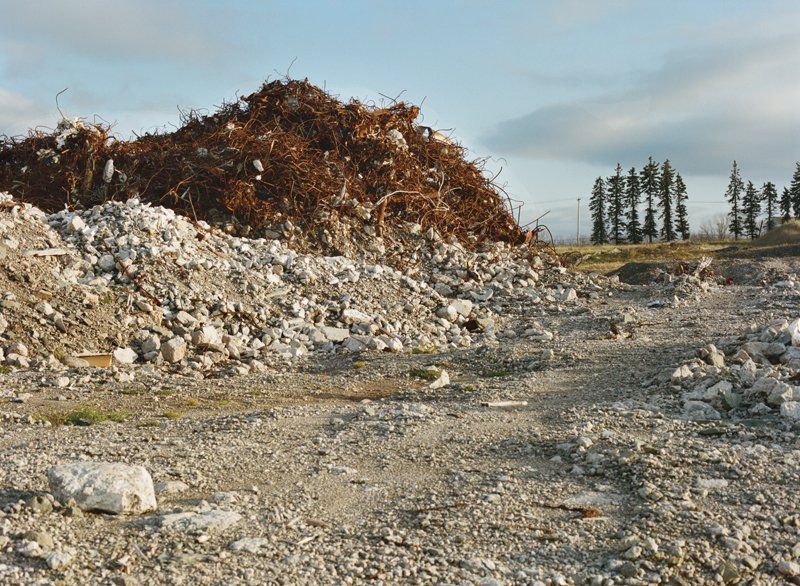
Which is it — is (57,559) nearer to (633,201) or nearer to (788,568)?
(788,568)

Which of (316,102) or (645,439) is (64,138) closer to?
(316,102)

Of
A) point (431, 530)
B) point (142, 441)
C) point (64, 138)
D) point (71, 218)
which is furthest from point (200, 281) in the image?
point (431, 530)

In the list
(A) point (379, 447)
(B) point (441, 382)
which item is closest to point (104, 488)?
(A) point (379, 447)

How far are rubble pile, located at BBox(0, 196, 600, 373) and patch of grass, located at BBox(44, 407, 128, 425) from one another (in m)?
1.94

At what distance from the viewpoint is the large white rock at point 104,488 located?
11.6ft

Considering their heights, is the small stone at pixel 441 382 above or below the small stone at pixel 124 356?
below

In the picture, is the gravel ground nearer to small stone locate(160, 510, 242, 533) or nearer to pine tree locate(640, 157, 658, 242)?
small stone locate(160, 510, 242, 533)

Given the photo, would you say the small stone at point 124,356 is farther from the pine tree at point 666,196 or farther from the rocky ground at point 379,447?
the pine tree at point 666,196

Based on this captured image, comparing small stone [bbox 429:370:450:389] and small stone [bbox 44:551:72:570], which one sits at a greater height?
small stone [bbox 429:370:450:389]

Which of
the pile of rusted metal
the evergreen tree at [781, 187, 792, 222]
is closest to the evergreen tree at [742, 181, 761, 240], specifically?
the evergreen tree at [781, 187, 792, 222]

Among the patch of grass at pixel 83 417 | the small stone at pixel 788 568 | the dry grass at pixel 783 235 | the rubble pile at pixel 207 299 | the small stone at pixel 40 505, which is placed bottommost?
the small stone at pixel 788 568

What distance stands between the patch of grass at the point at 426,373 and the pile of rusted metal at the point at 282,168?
18.6ft

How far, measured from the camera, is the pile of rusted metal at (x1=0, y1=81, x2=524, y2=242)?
12.8 meters

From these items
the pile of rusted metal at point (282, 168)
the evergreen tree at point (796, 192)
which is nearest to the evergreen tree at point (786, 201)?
the evergreen tree at point (796, 192)
